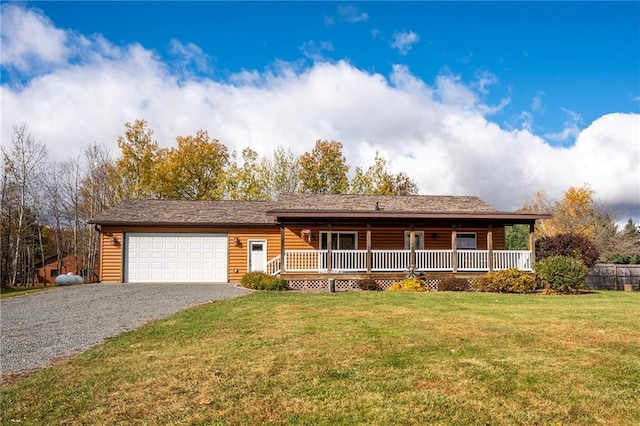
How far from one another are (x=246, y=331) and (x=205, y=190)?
28664 mm

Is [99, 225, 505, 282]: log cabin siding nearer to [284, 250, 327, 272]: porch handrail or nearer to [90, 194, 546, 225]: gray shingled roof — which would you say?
[90, 194, 546, 225]: gray shingled roof

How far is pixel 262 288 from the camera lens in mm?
16406

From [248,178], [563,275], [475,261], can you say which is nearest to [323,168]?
[248,178]

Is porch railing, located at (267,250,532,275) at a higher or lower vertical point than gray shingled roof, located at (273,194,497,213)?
lower

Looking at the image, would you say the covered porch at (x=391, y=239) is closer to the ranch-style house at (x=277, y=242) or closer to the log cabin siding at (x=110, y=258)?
the ranch-style house at (x=277, y=242)

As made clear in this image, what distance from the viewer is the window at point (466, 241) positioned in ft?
70.2

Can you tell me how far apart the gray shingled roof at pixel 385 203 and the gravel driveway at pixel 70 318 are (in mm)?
7957

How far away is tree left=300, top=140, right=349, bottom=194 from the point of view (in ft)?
121

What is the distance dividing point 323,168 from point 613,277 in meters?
22.4

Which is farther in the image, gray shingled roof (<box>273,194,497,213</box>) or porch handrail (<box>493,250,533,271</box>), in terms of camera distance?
gray shingled roof (<box>273,194,497,213</box>)

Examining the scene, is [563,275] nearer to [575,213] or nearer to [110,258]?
[110,258]

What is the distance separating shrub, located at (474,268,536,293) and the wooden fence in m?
7.83

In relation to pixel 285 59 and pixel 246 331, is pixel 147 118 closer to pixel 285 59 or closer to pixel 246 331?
pixel 285 59

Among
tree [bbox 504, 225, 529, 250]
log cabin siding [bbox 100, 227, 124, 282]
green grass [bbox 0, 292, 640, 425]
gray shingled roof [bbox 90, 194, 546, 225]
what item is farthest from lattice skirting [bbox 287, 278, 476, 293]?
tree [bbox 504, 225, 529, 250]
